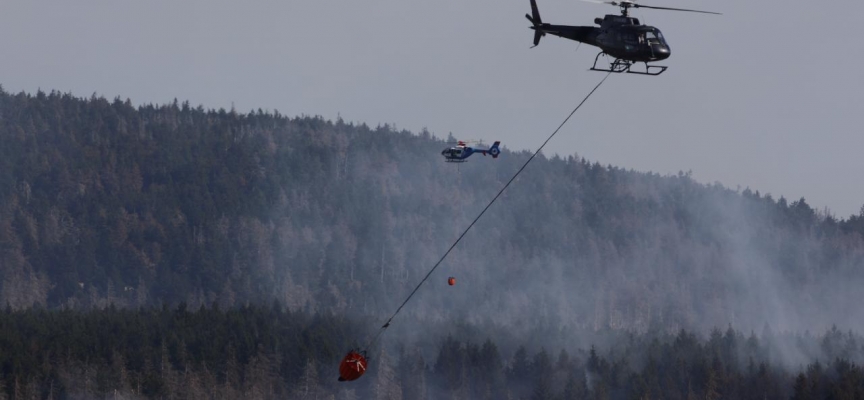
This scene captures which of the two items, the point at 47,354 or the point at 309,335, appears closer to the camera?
the point at 47,354

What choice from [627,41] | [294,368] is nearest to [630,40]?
[627,41]

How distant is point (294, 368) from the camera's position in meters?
168

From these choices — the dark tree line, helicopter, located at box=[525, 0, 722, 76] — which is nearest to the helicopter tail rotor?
helicopter, located at box=[525, 0, 722, 76]

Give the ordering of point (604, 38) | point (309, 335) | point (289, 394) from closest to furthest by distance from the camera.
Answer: point (604, 38)
point (289, 394)
point (309, 335)

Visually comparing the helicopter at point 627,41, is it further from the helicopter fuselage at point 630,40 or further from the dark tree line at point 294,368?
the dark tree line at point 294,368

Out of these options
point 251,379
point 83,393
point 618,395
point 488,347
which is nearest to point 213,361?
point 251,379

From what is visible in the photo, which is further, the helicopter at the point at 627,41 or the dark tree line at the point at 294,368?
the dark tree line at the point at 294,368

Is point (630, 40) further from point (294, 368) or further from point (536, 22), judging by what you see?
point (294, 368)

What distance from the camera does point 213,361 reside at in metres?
168

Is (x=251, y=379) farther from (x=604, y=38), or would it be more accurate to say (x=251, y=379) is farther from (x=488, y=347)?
(x=604, y=38)

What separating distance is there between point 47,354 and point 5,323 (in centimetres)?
1564

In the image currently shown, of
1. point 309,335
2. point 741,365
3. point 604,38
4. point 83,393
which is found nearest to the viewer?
point 604,38

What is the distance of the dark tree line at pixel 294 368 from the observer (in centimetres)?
15700

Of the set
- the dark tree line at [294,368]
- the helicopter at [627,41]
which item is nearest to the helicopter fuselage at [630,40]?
the helicopter at [627,41]
